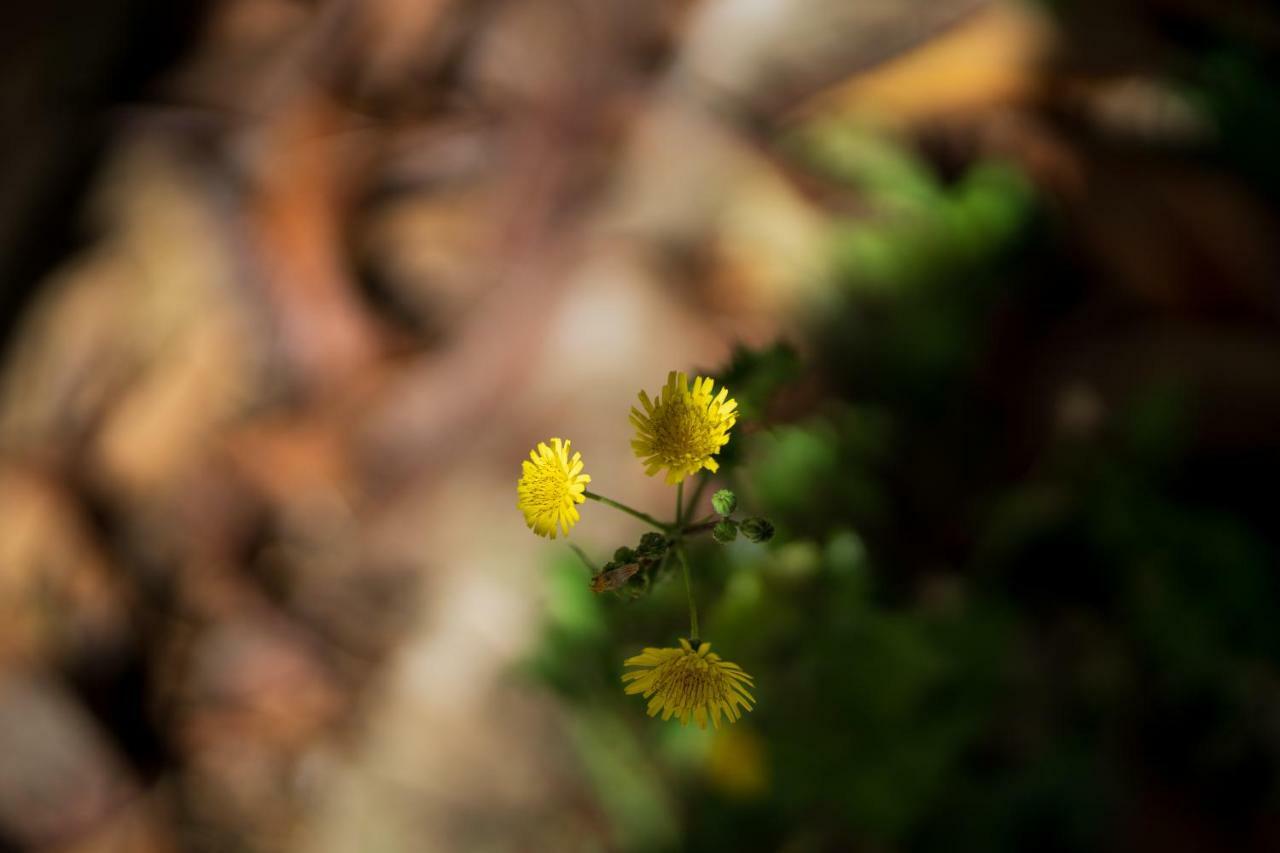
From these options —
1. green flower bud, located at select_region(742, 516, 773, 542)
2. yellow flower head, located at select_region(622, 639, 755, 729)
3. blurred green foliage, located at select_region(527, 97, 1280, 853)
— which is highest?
blurred green foliage, located at select_region(527, 97, 1280, 853)

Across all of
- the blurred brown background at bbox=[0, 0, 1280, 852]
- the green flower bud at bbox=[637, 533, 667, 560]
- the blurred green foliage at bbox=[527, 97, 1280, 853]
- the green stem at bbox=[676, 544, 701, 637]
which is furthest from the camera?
the blurred brown background at bbox=[0, 0, 1280, 852]

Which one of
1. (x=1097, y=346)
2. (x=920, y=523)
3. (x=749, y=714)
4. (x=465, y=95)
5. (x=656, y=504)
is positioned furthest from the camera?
(x=465, y=95)

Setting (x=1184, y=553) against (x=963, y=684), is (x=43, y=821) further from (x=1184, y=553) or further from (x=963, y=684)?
(x=1184, y=553)

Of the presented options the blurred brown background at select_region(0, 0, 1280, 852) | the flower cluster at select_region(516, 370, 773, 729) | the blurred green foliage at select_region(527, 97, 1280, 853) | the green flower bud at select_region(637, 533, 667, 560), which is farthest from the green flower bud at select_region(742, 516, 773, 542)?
the blurred brown background at select_region(0, 0, 1280, 852)

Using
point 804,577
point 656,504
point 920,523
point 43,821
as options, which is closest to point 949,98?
point 920,523

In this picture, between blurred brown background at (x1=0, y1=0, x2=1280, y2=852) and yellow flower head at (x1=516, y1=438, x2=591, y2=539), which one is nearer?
yellow flower head at (x1=516, y1=438, x2=591, y2=539)

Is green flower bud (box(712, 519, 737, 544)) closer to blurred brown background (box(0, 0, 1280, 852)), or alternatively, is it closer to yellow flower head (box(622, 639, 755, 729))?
yellow flower head (box(622, 639, 755, 729))

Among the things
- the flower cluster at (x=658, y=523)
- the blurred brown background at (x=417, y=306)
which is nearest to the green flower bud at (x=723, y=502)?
the flower cluster at (x=658, y=523)

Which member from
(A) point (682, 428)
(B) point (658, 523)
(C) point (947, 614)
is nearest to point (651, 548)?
(B) point (658, 523)

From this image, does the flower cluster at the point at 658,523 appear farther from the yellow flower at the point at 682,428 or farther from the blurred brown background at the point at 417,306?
the blurred brown background at the point at 417,306
